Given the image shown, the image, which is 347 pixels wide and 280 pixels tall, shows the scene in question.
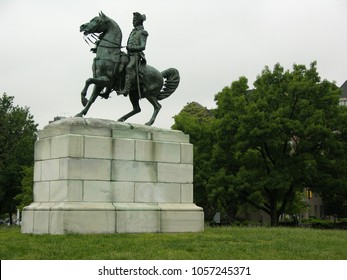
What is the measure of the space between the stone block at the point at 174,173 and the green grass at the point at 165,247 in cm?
238

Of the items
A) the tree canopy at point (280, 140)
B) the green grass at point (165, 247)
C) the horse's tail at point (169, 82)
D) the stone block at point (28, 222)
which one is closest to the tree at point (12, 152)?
the tree canopy at point (280, 140)

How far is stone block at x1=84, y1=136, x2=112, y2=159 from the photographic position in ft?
52.2

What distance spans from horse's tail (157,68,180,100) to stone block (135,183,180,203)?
345cm

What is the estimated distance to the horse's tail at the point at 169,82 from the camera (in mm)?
19234

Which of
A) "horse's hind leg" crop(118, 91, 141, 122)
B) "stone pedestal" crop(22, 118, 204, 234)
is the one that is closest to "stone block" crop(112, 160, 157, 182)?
"stone pedestal" crop(22, 118, 204, 234)

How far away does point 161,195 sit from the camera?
17.3 m

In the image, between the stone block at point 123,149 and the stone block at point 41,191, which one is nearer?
the stone block at point 41,191

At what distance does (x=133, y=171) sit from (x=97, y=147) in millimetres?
1429

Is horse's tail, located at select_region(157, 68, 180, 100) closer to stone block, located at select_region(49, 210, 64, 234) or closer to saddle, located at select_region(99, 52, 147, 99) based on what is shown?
saddle, located at select_region(99, 52, 147, 99)

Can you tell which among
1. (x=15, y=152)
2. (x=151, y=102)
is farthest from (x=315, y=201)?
(x=151, y=102)

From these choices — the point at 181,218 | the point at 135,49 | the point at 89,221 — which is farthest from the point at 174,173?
the point at 135,49

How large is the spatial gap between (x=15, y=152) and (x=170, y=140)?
40468 millimetres

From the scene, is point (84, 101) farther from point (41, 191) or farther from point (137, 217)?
point (137, 217)

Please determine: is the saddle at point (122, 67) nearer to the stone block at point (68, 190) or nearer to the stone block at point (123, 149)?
the stone block at point (123, 149)
